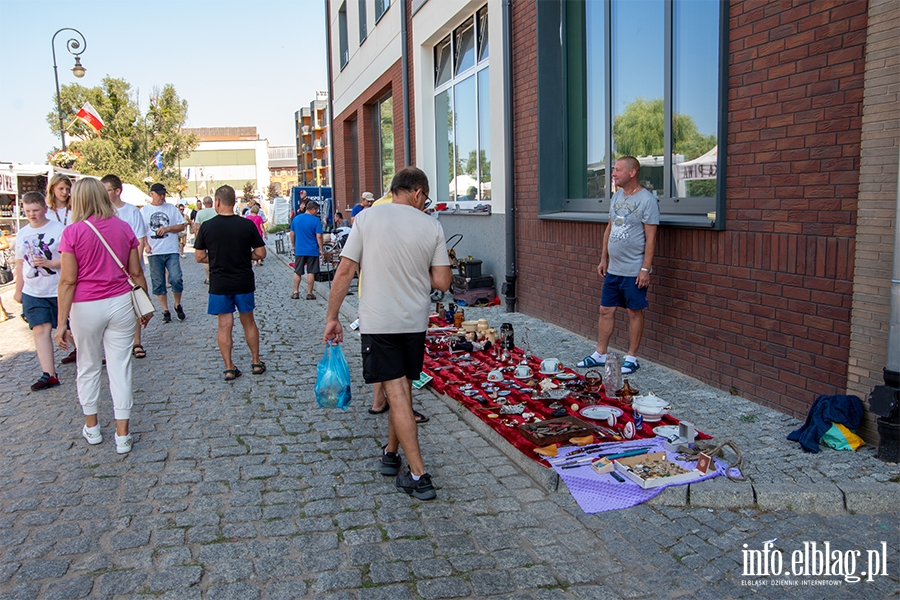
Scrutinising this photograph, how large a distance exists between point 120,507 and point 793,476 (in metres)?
3.88

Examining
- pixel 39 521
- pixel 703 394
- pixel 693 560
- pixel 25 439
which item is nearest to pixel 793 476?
pixel 693 560

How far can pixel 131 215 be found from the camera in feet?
27.1

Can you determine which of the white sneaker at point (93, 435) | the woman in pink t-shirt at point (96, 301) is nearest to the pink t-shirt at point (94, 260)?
the woman in pink t-shirt at point (96, 301)

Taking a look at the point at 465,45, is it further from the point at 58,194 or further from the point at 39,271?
the point at 39,271

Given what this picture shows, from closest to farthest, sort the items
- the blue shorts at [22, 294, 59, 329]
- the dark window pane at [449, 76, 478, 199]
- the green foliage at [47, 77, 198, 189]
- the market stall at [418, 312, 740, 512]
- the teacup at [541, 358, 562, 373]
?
the market stall at [418, 312, 740, 512] < the teacup at [541, 358, 562, 373] < the blue shorts at [22, 294, 59, 329] < the dark window pane at [449, 76, 478, 199] < the green foliage at [47, 77, 198, 189]

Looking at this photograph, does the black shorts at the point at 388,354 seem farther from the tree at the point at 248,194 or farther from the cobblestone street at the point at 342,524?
the tree at the point at 248,194

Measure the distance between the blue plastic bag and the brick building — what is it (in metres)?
3.04

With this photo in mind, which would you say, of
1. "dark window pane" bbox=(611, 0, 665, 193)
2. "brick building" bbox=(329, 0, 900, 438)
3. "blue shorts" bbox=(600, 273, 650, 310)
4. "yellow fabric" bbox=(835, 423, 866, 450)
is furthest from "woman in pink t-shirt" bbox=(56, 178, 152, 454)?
"dark window pane" bbox=(611, 0, 665, 193)

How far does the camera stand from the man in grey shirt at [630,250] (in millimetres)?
5891

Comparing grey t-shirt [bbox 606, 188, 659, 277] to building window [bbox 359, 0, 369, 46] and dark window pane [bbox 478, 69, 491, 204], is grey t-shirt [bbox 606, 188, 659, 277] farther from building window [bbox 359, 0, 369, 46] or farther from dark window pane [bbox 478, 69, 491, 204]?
building window [bbox 359, 0, 369, 46]

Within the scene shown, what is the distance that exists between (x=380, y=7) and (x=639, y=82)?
1120 cm

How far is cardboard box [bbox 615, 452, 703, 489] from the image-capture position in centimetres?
390

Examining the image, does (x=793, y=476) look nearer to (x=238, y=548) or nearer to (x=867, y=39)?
(x=867, y=39)

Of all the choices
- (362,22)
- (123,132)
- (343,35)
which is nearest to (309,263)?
(362,22)
